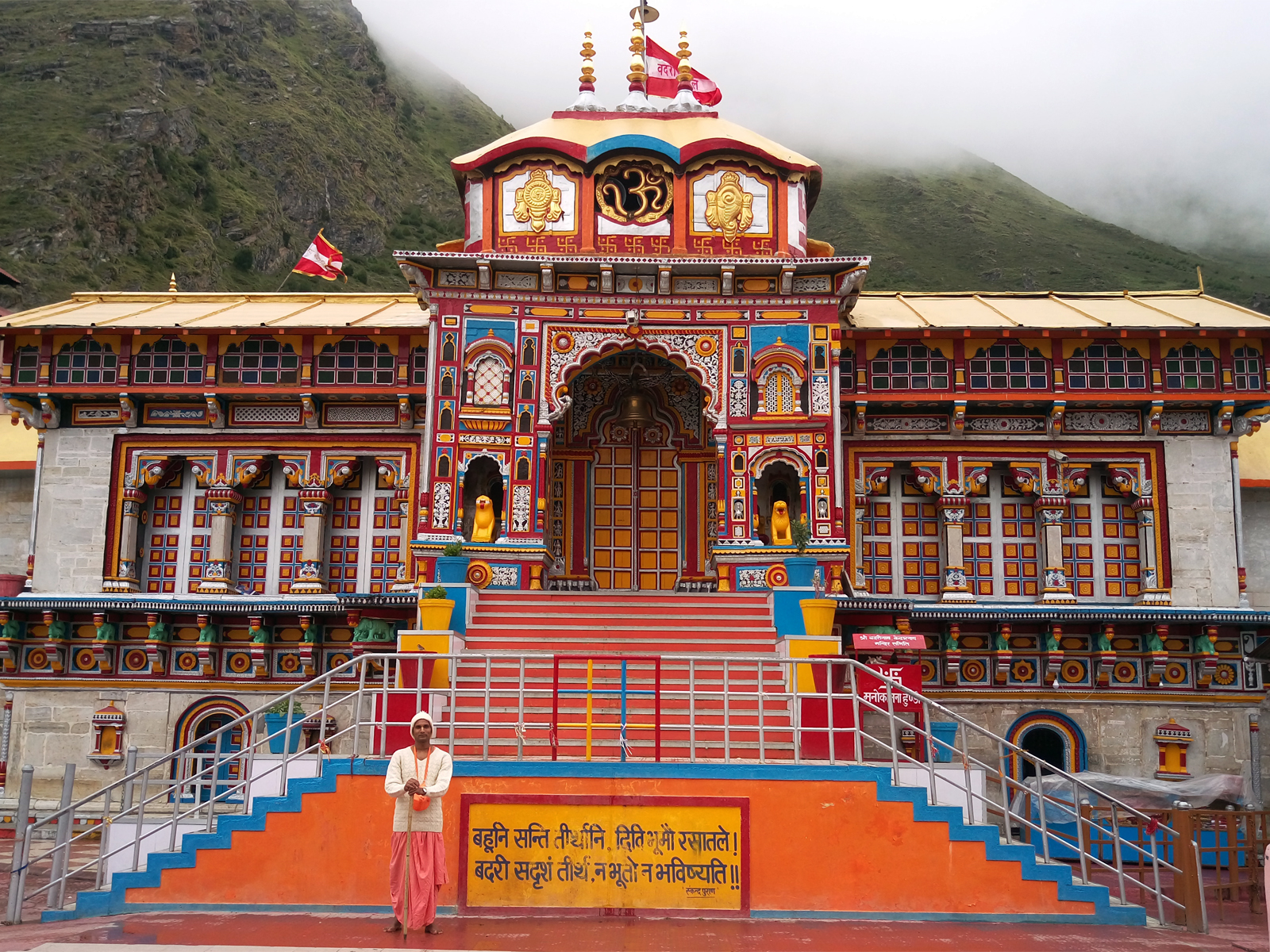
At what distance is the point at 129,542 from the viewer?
75.1ft

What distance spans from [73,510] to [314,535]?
4.84 meters

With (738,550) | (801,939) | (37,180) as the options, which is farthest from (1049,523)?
(37,180)

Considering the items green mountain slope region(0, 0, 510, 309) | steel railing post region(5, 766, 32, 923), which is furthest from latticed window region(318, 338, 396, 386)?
green mountain slope region(0, 0, 510, 309)

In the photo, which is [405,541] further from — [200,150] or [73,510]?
[200,150]

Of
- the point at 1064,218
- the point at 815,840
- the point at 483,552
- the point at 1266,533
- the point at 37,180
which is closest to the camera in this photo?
the point at 815,840

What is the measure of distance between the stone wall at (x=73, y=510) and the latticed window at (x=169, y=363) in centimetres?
150

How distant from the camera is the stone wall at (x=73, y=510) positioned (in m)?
22.8

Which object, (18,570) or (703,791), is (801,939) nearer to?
(703,791)

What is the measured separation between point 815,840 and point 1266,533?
55.4 ft

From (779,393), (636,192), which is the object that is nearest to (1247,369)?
(779,393)

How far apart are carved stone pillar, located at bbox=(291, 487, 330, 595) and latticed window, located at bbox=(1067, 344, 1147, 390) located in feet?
49.3

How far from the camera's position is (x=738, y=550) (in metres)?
20.1

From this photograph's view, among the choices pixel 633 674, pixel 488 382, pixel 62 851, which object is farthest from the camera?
pixel 488 382

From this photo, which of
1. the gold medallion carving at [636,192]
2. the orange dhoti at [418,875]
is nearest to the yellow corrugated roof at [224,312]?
the gold medallion carving at [636,192]
